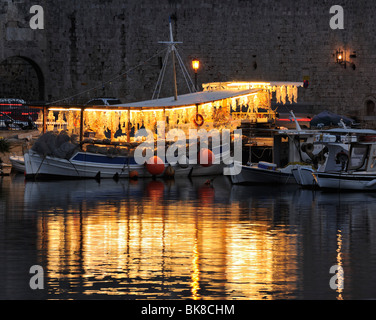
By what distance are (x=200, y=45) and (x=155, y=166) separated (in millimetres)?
11876

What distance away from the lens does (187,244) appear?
13703 millimetres

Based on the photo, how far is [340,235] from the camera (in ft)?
48.6

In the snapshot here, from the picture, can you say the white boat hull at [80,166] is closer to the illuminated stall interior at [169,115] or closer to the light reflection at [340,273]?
the illuminated stall interior at [169,115]

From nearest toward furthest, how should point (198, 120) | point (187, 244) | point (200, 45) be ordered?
point (187, 244)
point (198, 120)
point (200, 45)

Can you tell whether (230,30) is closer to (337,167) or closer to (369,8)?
(369,8)

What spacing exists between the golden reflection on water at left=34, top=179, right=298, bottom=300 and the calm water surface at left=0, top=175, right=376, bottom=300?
0.01 meters

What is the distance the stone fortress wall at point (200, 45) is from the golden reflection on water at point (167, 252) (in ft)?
64.7

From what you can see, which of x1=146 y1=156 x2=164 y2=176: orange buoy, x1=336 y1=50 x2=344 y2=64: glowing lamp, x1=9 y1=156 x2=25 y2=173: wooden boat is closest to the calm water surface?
x1=146 y1=156 x2=164 y2=176: orange buoy

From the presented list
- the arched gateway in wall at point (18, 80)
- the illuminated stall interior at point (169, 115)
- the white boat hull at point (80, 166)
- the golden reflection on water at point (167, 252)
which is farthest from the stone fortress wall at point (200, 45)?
the golden reflection on water at point (167, 252)

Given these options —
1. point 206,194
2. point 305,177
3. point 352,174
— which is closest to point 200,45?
point 305,177

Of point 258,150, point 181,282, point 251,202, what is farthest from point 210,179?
point 181,282

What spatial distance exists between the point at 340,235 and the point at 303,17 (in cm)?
2435

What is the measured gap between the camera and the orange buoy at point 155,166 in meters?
27.0

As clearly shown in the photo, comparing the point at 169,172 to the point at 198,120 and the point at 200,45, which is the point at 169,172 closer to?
the point at 198,120
